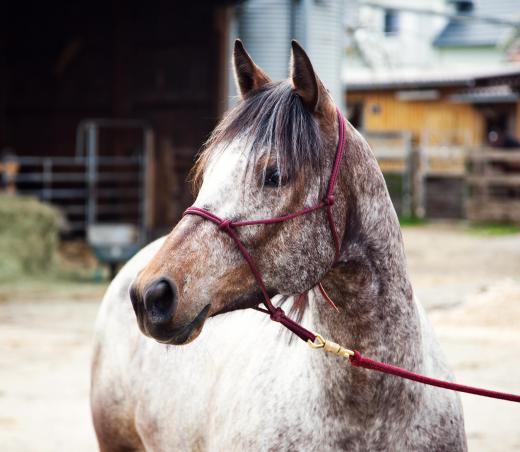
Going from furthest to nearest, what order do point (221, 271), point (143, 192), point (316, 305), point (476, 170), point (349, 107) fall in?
point (349, 107)
point (476, 170)
point (143, 192)
point (316, 305)
point (221, 271)

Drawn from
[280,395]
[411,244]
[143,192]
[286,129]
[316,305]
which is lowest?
[411,244]

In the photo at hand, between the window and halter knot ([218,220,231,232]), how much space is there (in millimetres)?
33285

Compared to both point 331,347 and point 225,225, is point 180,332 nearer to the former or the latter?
point 225,225

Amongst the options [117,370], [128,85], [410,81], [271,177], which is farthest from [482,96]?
[271,177]

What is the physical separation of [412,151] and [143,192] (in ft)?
29.0

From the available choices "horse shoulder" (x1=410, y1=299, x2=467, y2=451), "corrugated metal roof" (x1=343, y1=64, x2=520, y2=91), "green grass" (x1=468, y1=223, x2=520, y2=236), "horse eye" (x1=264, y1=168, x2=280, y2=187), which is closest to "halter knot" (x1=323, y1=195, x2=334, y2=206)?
"horse eye" (x1=264, y1=168, x2=280, y2=187)

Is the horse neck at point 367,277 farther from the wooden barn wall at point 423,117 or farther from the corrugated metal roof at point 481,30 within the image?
the corrugated metal roof at point 481,30

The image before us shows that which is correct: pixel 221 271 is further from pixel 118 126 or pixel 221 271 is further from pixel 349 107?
pixel 349 107

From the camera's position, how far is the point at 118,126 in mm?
13477

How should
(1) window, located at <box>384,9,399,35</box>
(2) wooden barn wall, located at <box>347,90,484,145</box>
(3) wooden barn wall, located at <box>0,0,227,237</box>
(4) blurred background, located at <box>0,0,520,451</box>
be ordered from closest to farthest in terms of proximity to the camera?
(4) blurred background, located at <box>0,0,520,451</box> < (3) wooden barn wall, located at <box>0,0,227,237</box> < (2) wooden barn wall, located at <box>347,90,484,145</box> < (1) window, located at <box>384,9,399,35</box>

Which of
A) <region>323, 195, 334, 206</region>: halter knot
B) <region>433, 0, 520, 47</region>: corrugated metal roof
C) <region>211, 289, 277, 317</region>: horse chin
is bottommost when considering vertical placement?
<region>211, 289, 277, 317</region>: horse chin

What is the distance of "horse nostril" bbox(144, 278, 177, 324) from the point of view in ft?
6.66

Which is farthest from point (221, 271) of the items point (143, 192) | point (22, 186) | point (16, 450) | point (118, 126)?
point (22, 186)

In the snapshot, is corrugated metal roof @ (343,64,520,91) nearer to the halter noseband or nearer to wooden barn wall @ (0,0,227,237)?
wooden barn wall @ (0,0,227,237)
